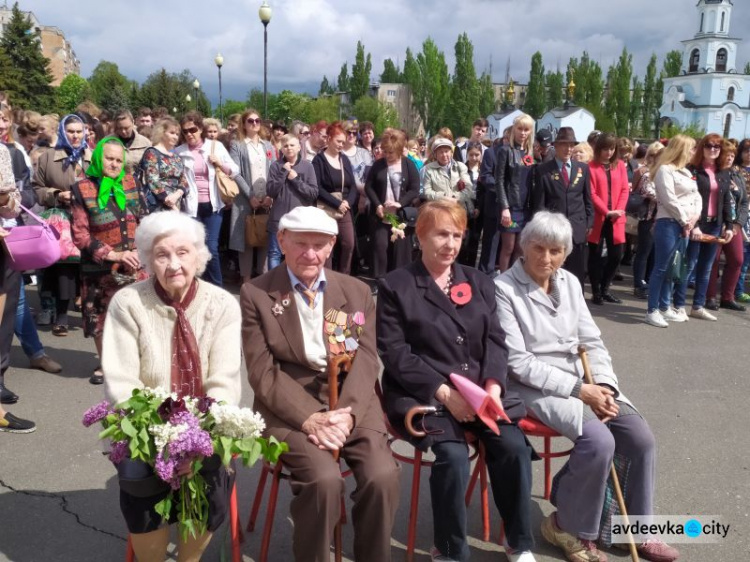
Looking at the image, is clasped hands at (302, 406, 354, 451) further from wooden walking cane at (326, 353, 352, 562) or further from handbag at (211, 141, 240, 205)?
handbag at (211, 141, 240, 205)

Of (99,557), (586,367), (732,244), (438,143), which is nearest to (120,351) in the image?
(99,557)

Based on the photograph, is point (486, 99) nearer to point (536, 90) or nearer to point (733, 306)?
point (536, 90)

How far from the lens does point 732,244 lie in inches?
300

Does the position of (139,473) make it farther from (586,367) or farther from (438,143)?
(438,143)

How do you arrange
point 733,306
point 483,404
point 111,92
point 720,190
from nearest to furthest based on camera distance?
point 483,404 < point 720,190 < point 733,306 < point 111,92

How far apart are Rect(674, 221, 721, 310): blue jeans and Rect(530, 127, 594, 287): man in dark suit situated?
1.24 metres

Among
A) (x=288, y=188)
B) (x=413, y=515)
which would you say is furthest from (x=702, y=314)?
(x=413, y=515)

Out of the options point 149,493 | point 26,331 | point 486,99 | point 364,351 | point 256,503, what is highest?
point 486,99

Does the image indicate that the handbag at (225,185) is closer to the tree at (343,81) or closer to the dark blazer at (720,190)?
the dark blazer at (720,190)

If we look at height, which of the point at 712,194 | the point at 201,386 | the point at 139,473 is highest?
the point at 712,194

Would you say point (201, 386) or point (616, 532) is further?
point (616, 532)

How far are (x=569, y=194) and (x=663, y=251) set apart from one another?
1.20 meters

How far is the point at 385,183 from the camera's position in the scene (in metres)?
7.83

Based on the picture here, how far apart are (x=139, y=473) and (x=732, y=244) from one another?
24.5 ft
